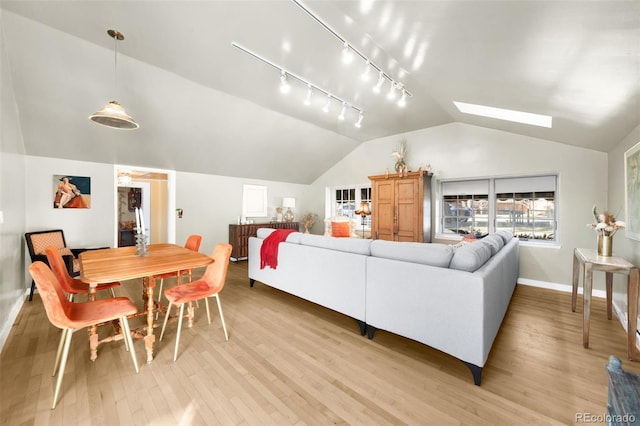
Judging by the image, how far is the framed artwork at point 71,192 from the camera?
13.3 ft

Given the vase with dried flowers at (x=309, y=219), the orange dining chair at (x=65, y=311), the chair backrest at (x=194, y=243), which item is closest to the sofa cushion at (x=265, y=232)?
the chair backrest at (x=194, y=243)

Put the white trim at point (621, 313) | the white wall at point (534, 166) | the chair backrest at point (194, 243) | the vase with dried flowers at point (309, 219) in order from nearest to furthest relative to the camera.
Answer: the white trim at point (621, 313), the chair backrest at point (194, 243), the white wall at point (534, 166), the vase with dried flowers at point (309, 219)

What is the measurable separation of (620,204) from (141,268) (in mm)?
5206

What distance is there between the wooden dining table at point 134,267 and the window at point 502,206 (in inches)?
185

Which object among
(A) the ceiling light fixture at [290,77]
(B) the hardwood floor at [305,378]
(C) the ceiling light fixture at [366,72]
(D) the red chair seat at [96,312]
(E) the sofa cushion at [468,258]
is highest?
(A) the ceiling light fixture at [290,77]

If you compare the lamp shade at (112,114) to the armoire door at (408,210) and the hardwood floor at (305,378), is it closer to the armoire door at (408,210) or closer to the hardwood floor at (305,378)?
the hardwood floor at (305,378)

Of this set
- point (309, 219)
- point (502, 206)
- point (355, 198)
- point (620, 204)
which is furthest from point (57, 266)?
point (502, 206)

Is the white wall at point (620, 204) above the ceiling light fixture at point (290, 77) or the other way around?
the other way around

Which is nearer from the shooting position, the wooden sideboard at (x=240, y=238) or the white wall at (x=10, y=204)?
the white wall at (x=10, y=204)

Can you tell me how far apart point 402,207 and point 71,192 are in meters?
5.86

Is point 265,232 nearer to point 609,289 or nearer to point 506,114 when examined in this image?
point 506,114

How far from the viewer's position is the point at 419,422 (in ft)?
4.90

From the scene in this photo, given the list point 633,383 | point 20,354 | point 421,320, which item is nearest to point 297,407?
point 421,320

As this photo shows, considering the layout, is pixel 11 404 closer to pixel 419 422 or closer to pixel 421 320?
pixel 419 422
